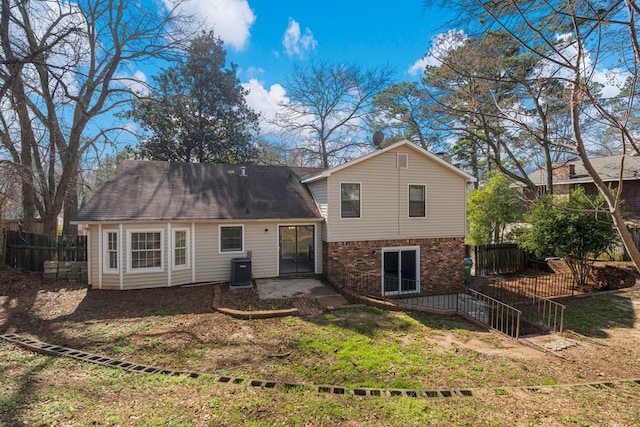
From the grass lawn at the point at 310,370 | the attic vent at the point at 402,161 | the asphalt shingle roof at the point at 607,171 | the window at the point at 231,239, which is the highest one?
the asphalt shingle roof at the point at 607,171

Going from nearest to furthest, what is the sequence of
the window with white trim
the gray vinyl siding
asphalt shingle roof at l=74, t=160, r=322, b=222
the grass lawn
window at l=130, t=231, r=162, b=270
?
1. the grass lawn
2. the window with white trim
3. window at l=130, t=231, r=162, b=270
4. asphalt shingle roof at l=74, t=160, r=322, b=222
5. the gray vinyl siding

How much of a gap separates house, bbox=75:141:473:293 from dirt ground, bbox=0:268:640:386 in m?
1.21

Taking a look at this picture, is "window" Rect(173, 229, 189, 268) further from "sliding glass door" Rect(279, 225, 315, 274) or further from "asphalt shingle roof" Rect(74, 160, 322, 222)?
"sliding glass door" Rect(279, 225, 315, 274)

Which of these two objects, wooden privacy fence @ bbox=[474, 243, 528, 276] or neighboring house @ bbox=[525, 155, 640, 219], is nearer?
wooden privacy fence @ bbox=[474, 243, 528, 276]

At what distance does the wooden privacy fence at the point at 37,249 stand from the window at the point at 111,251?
1662 millimetres

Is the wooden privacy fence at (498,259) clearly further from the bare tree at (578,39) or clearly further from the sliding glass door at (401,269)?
the bare tree at (578,39)

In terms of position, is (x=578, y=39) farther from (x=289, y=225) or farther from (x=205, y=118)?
(x=205, y=118)

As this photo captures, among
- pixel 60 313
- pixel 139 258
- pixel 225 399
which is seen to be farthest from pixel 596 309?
pixel 60 313

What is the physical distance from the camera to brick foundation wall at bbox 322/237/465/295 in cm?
1173

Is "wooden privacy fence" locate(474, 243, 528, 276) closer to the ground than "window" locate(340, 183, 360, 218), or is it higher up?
closer to the ground

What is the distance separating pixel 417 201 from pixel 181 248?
9.15 m

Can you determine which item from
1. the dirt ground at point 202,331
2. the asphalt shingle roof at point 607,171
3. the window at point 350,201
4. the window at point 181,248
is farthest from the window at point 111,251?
the asphalt shingle roof at point 607,171

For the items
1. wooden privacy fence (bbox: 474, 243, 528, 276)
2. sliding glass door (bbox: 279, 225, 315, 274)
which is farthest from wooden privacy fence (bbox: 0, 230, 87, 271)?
wooden privacy fence (bbox: 474, 243, 528, 276)

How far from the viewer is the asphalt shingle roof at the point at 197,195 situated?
35.4ft
